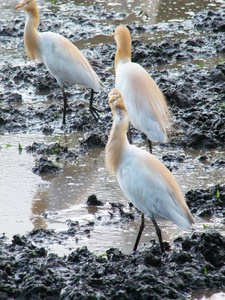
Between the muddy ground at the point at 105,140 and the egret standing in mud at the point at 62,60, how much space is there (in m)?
0.47

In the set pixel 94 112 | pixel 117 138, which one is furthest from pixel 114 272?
pixel 94 112

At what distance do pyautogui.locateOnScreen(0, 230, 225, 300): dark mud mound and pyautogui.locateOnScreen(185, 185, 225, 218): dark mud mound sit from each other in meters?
0.66

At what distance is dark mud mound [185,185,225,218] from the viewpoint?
576 cm

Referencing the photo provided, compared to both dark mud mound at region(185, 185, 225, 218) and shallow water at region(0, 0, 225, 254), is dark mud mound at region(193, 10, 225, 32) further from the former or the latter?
dark mud mound at region(185, 185, 225, 218)

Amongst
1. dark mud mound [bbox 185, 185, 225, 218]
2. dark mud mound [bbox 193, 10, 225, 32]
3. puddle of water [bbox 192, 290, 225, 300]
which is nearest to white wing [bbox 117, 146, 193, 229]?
puddle of water [bbox 192, 290, 225, 300]

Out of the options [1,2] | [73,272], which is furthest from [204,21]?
[73,272]

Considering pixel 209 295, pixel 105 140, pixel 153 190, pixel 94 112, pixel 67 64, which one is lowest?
pixel 209 295

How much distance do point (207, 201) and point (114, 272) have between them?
1.69 m

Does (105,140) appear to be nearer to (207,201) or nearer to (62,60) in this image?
(62,60)

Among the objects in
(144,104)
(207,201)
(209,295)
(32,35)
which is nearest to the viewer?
(209,295)

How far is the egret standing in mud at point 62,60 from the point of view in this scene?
8.81 meters

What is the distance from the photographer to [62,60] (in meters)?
8.88

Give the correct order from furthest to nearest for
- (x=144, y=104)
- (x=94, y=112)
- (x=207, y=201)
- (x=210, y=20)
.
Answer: (x=210, y=20), (x=94, y=112), (x=144, y=104), (x=207, y=201)

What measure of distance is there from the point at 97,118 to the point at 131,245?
3719 mm
